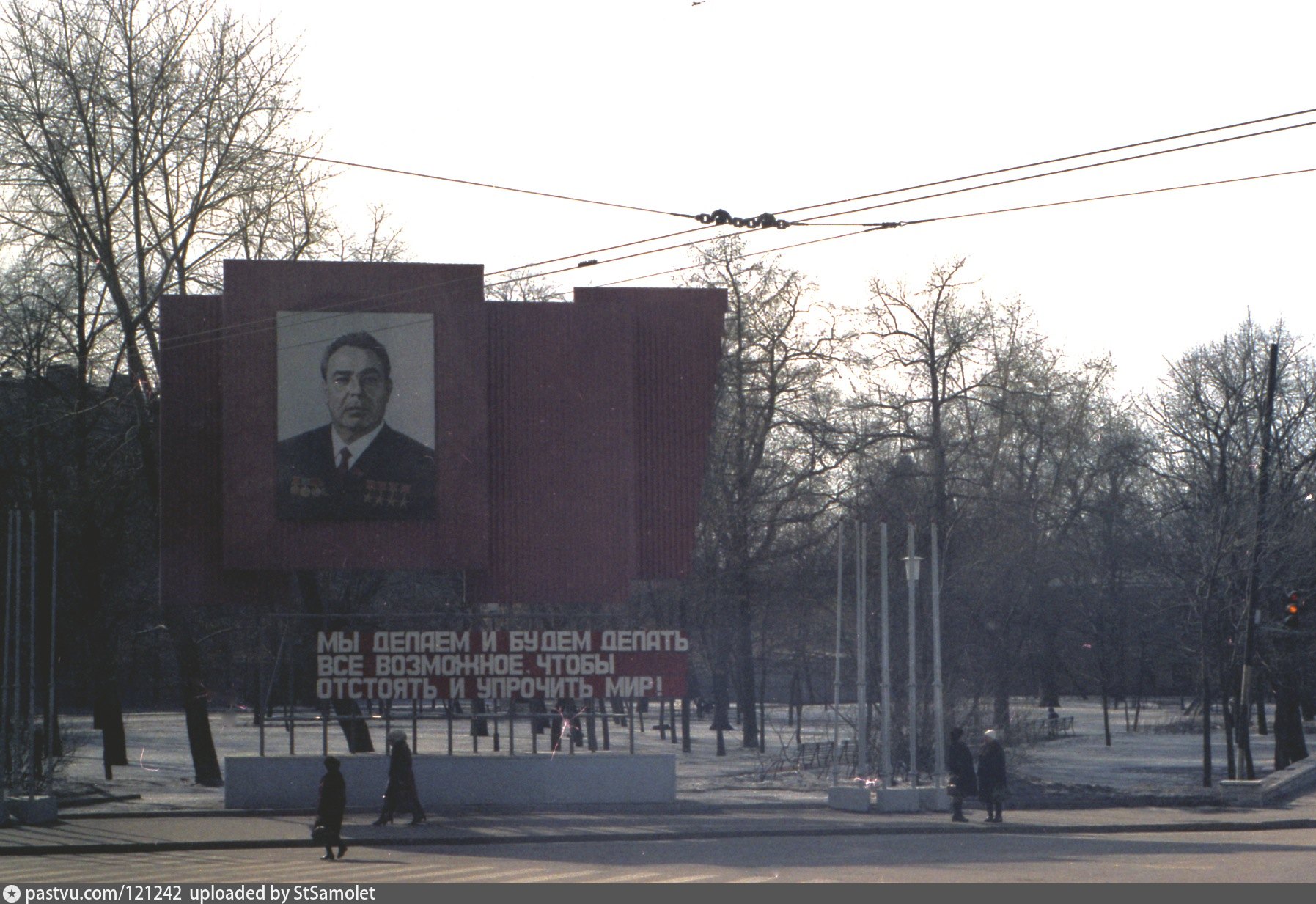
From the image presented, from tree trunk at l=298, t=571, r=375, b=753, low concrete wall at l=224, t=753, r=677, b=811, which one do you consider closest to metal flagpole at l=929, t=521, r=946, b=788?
low concrete wall at l=224, t=753, r=677, b=811

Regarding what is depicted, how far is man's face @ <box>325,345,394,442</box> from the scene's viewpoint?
24.9 metres

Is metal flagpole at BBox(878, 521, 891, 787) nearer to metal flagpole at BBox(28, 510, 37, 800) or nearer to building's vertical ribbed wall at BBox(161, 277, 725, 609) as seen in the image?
building's vertical ribbed wall at BBox(161, 277, 725, 609)

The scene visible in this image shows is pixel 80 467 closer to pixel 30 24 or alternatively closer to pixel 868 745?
pixel 30 24

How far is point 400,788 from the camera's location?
22203 mm

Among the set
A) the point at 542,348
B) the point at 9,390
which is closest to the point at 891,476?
the point at 542,348

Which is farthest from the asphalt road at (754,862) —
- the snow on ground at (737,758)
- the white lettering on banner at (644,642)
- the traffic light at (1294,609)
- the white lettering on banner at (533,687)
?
the traffic light at (1294,609)

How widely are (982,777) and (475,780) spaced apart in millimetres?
9280

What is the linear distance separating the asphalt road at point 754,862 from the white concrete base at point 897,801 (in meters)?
2.86

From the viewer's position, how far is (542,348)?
26.1 m

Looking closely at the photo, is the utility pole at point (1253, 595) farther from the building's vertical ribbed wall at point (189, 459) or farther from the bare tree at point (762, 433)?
the building's vertical ribbed wall at point (189, 459)

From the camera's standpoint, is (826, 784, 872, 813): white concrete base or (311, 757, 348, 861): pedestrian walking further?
(826, 784, 872, 813): white concrete base

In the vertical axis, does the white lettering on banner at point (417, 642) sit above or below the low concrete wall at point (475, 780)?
above

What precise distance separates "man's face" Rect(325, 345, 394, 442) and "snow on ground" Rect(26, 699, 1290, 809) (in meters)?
5.62

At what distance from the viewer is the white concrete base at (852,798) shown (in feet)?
79.4
